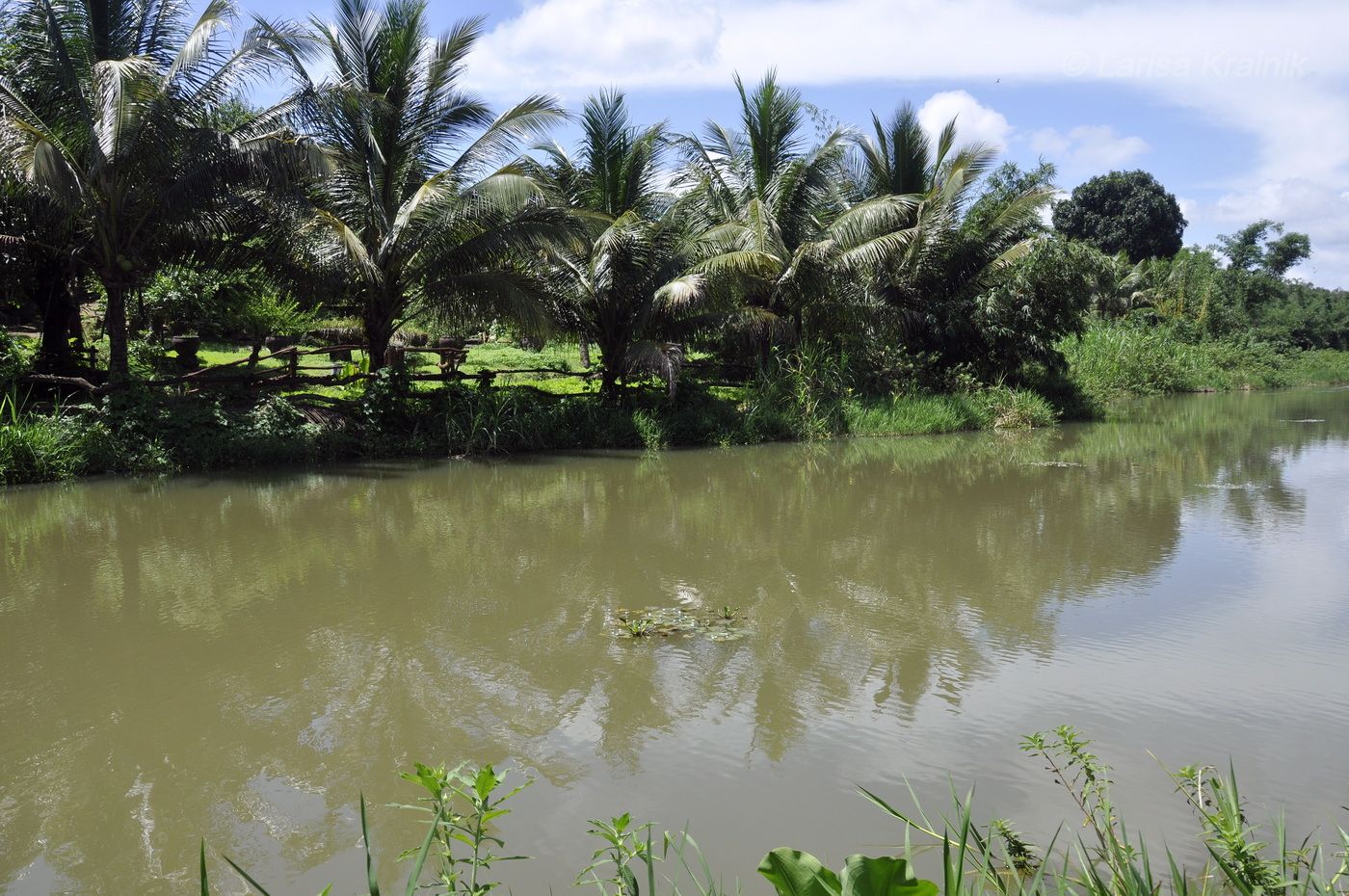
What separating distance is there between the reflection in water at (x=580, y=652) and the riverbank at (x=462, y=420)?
3.38 feet

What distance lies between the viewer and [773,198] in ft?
55.6

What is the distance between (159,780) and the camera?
11.8 ft

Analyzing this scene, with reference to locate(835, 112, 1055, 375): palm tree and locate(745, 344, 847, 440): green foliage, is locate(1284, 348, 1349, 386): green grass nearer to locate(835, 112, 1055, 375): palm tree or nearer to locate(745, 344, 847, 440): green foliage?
locate(835, 112, 1055, 375): palm tree

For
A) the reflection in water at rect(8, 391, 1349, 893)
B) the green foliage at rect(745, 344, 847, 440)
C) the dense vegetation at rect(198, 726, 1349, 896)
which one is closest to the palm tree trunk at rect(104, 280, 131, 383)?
A: the reflection in water at rect(8, 391, 1349, 893)

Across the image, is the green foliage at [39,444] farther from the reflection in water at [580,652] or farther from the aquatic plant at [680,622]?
the aquatic plant at [680,622]

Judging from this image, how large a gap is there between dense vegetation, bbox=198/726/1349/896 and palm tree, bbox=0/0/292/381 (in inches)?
407

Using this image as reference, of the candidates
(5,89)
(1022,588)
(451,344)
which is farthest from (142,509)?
(451,344)

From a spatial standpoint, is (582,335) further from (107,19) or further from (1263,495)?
(1263,495)

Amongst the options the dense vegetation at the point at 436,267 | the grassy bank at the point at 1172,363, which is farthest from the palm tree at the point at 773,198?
the grassy bank at the point at 1172,363

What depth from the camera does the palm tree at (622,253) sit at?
1435cm

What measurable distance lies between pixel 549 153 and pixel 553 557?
1025cm

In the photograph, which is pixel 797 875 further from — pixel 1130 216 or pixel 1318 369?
pixel 1130 216

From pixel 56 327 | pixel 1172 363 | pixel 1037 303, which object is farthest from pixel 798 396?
pixel 1172 363

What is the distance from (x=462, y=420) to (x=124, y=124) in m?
5.27
